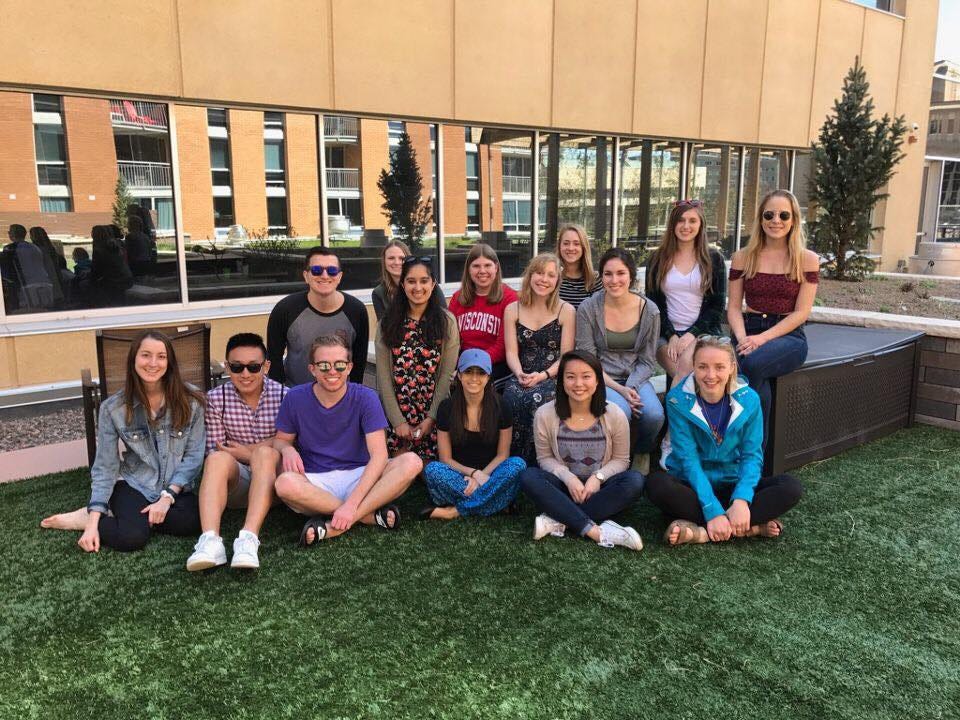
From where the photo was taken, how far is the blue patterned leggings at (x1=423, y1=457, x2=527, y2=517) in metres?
4.08

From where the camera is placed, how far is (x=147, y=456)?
3906 mm

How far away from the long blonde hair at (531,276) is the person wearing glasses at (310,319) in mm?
1100

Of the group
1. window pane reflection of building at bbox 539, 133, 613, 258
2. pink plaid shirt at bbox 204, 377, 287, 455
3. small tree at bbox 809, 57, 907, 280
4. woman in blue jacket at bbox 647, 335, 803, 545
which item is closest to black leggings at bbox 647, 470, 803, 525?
woman in blue jacket at bbox 647, 335, 803, 545

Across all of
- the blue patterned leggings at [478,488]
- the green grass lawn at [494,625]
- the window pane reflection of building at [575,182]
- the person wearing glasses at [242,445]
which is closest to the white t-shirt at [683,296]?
the green grass lawn at [494,625]

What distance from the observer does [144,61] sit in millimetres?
6887

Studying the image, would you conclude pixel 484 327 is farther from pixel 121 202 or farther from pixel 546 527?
pixel 121 202

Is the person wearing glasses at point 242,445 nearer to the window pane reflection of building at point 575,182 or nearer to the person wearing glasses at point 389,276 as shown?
the person wearing glasses at point 389,276

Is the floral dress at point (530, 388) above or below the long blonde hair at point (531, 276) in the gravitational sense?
below

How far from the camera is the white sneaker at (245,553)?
11.1 feet

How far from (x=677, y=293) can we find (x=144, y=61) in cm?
548

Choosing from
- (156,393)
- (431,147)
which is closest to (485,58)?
(431,147)

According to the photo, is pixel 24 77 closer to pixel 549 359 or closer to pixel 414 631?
pixel 549 359

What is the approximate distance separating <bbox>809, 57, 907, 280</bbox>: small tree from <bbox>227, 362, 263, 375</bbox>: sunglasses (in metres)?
12.2

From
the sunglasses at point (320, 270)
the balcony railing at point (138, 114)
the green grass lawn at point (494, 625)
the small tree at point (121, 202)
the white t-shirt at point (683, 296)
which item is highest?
the balcony railing at point (138, 114)
